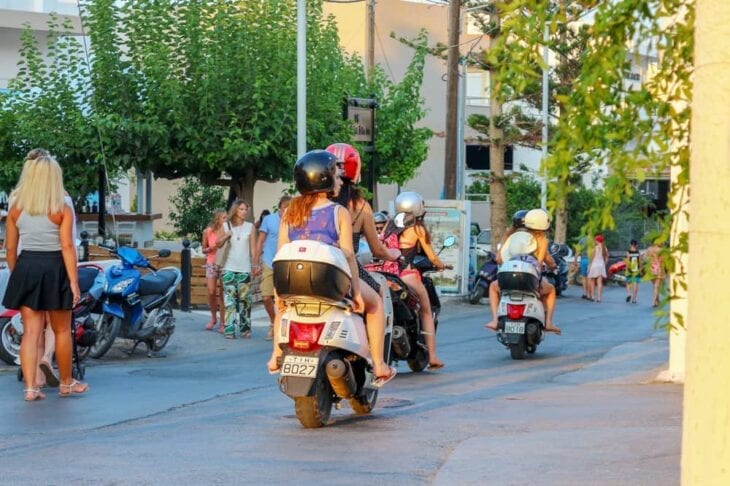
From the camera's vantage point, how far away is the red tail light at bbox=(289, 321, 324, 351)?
924cm

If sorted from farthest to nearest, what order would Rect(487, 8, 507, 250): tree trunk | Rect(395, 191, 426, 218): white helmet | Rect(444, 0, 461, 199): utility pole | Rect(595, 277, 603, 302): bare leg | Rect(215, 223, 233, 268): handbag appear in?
Rect(487, 8, 507, 250): tree trunk → Rect(444, 0, 461, 199): utility pole → Rect(595, 277, 603, 302): bare leg → Rect(215, 223, 233, 268): handbag → Rect(395, 191, 426, 218): white helmet

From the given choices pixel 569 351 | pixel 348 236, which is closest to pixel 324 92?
pixel 569 351

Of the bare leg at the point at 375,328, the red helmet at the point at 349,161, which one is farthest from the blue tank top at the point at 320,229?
the red helmet at the point at 349,161

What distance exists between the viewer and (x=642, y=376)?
43.2 ft

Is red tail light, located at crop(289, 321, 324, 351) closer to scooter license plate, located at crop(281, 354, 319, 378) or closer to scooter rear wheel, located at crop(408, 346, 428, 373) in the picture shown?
scooter license plate, located at crop(281, 354, 319, 378)

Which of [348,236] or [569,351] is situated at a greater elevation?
[348,236]

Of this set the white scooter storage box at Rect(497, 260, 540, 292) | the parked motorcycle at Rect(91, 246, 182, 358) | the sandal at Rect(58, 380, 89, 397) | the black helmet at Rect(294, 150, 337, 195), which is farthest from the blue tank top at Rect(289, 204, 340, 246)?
the white scooter storage box at Rect(497, 260, 540, 292)

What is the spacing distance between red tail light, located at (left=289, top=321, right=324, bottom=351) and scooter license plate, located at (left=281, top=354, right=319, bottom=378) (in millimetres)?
99

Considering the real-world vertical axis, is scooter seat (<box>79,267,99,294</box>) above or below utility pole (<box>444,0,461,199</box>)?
below

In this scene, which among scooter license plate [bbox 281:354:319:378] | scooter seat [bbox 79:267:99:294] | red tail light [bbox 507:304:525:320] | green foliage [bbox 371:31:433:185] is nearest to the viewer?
scooter license plate [bbox 281:354:319:378]

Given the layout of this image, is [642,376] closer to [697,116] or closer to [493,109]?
[697,116]

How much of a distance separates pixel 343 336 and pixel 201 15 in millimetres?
17718

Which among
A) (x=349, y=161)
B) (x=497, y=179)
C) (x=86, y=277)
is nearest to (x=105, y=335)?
(x=86, y=277)

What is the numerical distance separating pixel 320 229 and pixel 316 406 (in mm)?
1115
